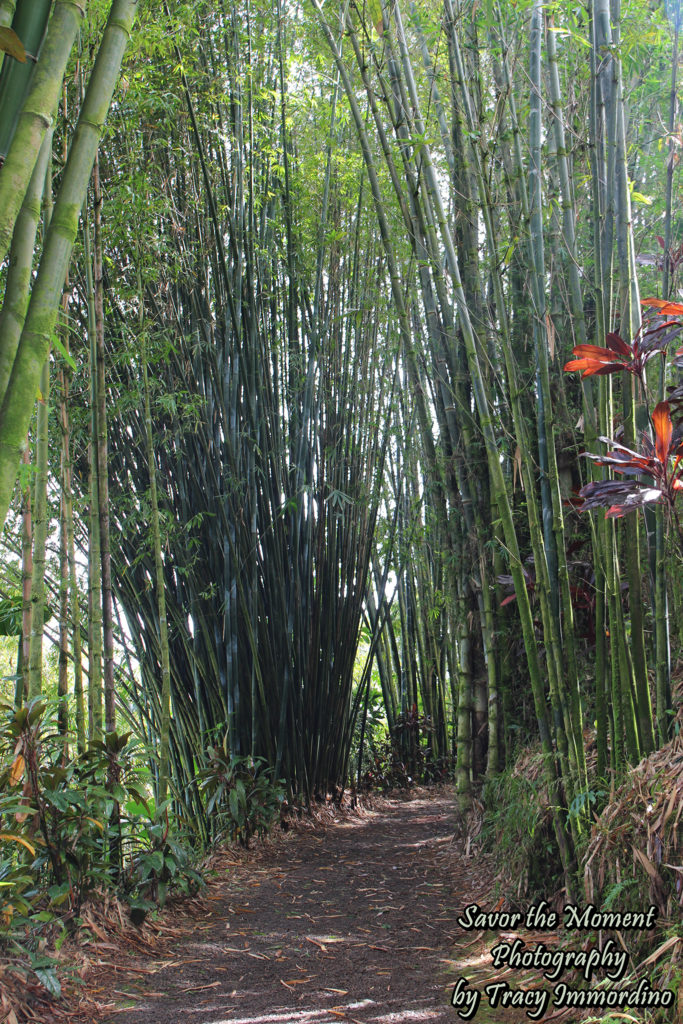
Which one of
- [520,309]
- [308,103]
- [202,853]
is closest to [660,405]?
[520,309]

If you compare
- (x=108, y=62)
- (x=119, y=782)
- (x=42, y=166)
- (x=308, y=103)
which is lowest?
(x=119, y=782)

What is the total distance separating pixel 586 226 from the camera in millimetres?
2900

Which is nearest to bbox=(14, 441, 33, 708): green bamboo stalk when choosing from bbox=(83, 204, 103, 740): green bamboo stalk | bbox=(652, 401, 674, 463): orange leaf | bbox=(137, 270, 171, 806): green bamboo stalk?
bbox=(83, 204, 103, 740): green bamboo stalk

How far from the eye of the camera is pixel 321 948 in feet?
6.31

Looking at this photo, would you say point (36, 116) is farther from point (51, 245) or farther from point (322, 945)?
point (322, 945)

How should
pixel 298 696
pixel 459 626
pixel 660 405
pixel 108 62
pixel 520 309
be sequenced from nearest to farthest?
pixel 108 62
pixel 660 405
pixel 520 309
pixel 459 626
pixel 298 696

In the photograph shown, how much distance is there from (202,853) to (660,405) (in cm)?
235

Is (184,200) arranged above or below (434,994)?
above

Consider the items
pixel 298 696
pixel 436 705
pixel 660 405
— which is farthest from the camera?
pixel 436 705

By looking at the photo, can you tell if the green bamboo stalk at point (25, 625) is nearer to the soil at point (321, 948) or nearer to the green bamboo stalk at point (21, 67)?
the soil at point (321, 948)

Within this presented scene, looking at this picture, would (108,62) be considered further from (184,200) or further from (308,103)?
(308,103)

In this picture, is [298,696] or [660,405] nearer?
[660,405]

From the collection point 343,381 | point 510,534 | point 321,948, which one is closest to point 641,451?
point 510,534

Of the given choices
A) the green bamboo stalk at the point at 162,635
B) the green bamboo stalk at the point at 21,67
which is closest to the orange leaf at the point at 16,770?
the green bamboo stalk at the point at 162,635
